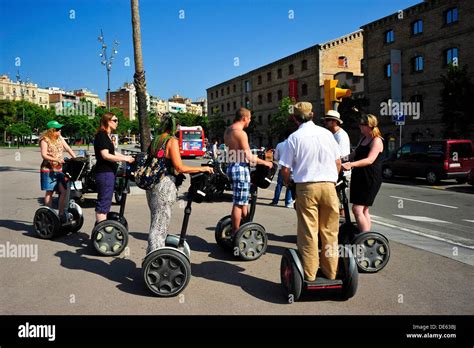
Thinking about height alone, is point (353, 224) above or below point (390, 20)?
below

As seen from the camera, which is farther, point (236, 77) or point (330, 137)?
point (236, 77)

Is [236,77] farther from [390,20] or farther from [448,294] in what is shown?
[448,294]

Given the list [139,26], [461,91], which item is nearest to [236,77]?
[461,91]

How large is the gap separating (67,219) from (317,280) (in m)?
4.37

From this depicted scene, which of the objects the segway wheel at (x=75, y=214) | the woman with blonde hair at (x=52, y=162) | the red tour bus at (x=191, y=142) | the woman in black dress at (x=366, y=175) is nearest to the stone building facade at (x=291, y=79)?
the red tour bus at (x=191, y=142)

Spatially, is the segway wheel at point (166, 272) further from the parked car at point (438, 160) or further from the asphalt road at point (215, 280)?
the parked car at point (438, 160)

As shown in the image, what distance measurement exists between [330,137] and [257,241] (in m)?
1.99

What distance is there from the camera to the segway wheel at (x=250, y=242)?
5477 mm

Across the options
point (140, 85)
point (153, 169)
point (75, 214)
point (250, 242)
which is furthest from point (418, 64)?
point (153, 169)

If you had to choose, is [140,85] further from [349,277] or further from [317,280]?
[349,277]

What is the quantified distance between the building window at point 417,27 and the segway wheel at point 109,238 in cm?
3156

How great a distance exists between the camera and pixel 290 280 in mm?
4059

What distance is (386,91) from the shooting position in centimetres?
3416
